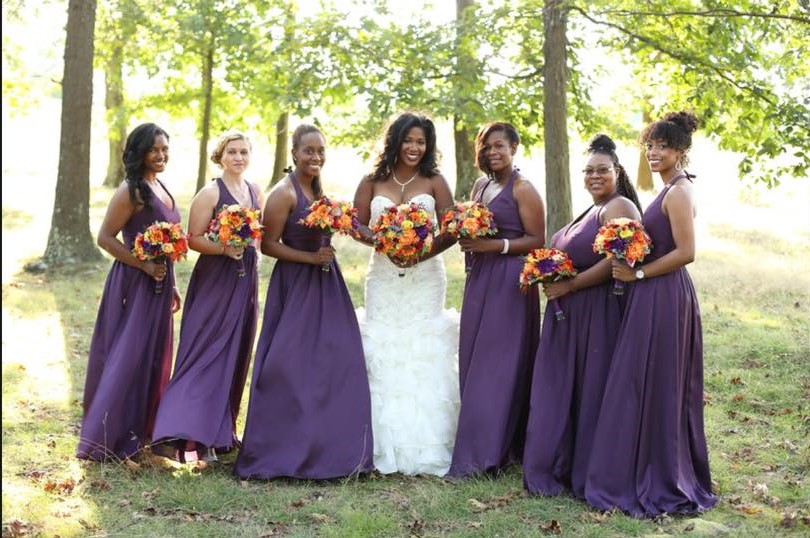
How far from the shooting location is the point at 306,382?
6.87 metres

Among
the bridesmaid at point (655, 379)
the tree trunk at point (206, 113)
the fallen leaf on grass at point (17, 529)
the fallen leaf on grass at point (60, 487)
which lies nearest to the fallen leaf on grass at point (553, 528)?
the bridesmaid at point (655, 379)

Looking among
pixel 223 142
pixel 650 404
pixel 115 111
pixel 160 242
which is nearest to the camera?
pixel 650 404

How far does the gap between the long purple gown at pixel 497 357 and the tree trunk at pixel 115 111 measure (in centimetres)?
1291

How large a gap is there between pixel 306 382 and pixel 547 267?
203 centimetres

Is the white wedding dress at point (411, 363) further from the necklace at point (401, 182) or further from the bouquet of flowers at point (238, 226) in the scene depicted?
the bouquet of flowers at point (238, 226)

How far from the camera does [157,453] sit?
6734 mm

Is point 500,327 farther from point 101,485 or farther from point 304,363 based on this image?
point 101,485

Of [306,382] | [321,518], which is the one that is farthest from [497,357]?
[321,518]

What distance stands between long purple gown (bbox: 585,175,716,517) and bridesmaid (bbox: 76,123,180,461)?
3.44 metres

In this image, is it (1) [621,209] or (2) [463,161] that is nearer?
(1) [621,209]

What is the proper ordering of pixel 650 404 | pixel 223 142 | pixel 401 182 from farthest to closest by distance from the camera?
pixel 401 182, pixel 223 142, pixel 650 404

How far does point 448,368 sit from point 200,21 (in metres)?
13.3

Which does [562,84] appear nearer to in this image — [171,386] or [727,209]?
[171,386]

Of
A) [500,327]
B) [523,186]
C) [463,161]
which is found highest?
[463,161]
